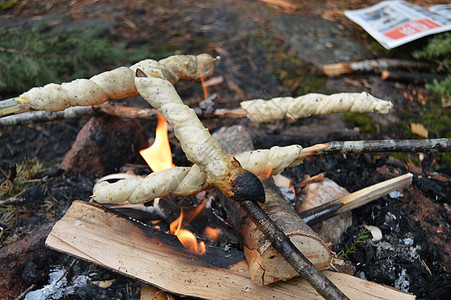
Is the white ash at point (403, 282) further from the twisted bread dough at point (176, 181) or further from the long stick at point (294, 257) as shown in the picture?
the twisted bread dough at point (176, 181)

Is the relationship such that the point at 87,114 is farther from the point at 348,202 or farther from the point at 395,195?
the point at 395,195

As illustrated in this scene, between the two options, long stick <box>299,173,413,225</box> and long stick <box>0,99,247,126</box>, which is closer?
long stick <box>299,173,413,225</box>

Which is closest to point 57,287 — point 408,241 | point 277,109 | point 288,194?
point 288,194

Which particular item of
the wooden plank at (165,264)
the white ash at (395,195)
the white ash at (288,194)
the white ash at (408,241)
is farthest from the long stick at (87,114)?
the white ash at (408,241)

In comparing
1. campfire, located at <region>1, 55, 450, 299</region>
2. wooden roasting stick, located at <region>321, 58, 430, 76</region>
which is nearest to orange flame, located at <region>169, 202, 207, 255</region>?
campfire, located at <region>1, 55, 450, 299</region>

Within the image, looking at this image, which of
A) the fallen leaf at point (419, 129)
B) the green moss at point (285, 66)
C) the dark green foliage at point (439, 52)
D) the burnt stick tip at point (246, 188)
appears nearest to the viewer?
the burnt stick tip at point (246, 188)

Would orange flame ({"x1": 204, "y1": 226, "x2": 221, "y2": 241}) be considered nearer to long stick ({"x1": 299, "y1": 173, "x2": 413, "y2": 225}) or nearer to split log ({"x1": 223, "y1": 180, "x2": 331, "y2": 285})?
split log ({"x1": 223, "y1": 180, "x2": 331, "y2": 285})

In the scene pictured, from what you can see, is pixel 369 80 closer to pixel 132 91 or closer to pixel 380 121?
pixel 380 121
